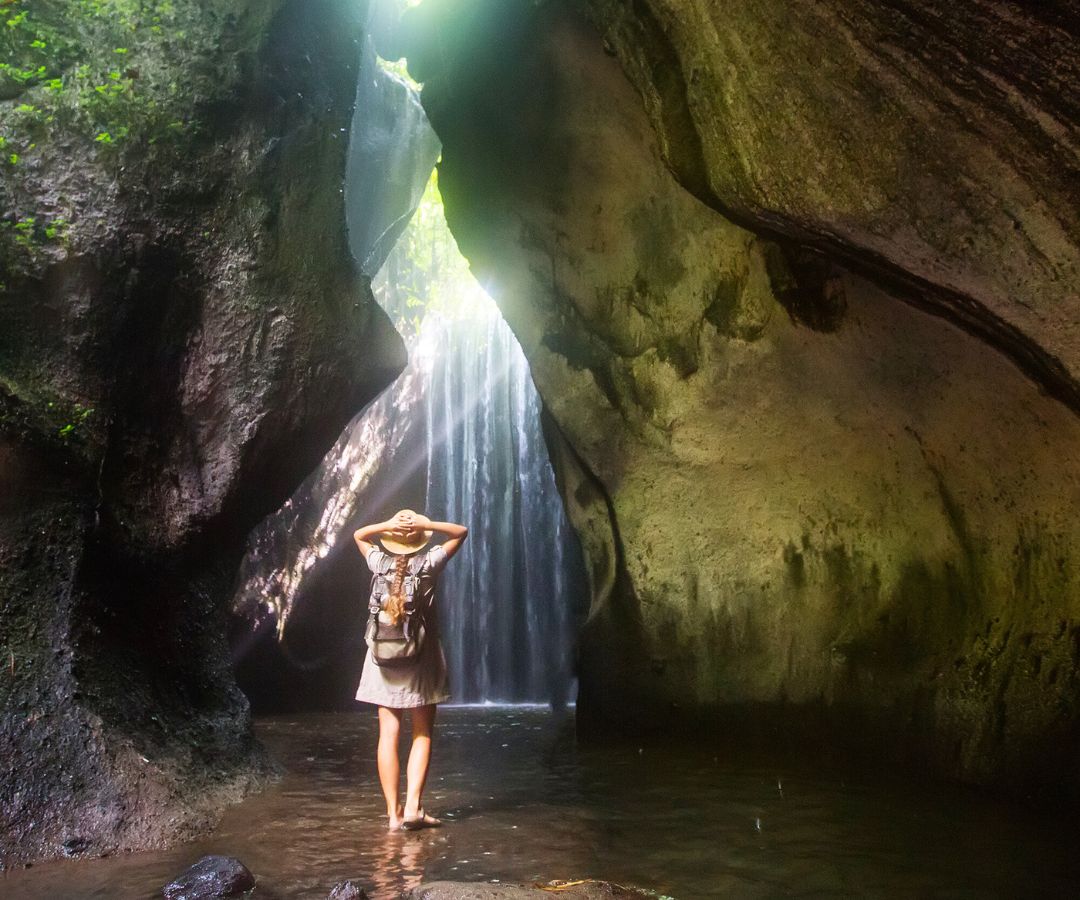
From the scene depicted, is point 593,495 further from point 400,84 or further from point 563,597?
point 400,84

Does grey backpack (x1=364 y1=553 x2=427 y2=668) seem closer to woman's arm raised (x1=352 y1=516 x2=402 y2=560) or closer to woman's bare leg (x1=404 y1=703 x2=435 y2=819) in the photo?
woman's arm raised (x1=352 y1=516 x2=402 y2=560)

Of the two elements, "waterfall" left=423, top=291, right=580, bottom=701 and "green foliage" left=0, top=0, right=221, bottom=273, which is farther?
"waterfall" left=423, top=291, right=580, bottom=701

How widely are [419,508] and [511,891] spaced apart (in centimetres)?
1166

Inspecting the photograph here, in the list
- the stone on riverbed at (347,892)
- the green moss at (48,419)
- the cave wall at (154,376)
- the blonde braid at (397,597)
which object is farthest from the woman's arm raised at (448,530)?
the green moss at (48,419)

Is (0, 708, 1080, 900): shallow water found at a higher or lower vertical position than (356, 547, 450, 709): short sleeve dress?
lower

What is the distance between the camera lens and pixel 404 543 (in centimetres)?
477

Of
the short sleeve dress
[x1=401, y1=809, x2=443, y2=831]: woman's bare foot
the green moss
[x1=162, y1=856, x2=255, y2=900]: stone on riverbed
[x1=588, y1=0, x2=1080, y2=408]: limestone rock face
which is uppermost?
[x1=588, y1=0, x2=1080, y2=408]: limestone rock face

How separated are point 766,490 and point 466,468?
28.4 ft

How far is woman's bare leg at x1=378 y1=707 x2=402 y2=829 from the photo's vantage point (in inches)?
181

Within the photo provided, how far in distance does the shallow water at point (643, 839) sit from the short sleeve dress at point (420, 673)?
2.14ft

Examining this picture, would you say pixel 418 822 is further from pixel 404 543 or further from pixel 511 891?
pixel 511 891

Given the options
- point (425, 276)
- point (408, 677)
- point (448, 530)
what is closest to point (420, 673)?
point (408, 677)

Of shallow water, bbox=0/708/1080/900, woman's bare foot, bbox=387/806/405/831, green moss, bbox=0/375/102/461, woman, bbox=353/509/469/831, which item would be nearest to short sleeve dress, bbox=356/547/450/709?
woman, bbox=353/509/469/831

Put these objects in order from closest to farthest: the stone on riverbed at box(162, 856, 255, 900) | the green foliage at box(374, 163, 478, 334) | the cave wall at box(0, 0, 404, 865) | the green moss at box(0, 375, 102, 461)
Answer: the stone on riverbed at box(162, 856, 255, 900) → the cave wall at box(0, 0, 404, 865) → the green moss at box(0, 375, 102, 461) → the green foliage at box(374, 163, 478, 334)
